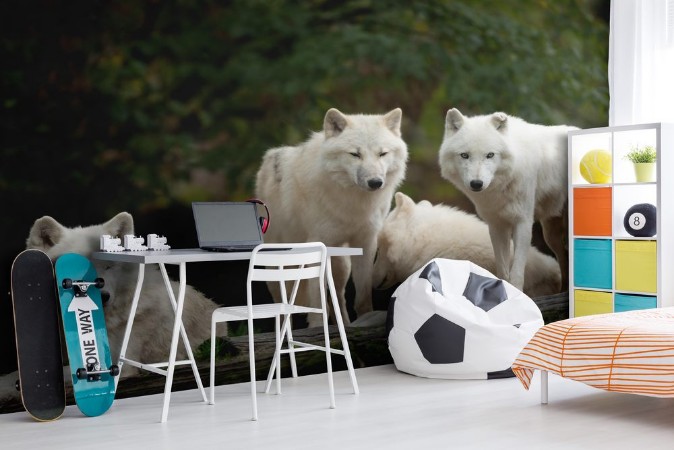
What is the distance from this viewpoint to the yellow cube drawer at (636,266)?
4.75m

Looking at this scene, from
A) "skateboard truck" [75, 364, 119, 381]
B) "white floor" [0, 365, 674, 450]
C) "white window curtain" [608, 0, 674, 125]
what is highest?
"white window curtain" [608, 0, 674, 125]

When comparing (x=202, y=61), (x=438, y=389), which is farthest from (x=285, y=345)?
(x=202, y=61)

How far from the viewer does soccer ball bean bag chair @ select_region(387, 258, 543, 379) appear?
4.20m

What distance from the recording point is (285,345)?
4.36 meters

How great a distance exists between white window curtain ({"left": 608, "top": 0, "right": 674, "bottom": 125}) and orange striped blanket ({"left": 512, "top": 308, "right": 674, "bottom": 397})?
2147 millimetres

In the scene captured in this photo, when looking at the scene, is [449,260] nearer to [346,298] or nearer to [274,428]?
[346,298]

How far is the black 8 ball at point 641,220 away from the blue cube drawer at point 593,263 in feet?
0.65

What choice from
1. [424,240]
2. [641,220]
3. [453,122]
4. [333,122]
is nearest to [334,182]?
[333,122]

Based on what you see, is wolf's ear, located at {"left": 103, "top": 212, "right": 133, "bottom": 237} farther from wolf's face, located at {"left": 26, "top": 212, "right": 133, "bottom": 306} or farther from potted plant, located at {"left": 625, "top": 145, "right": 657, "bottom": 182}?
potted plant, located at {"left": 625, "top": 145, "right": 657, "bottom": 182}

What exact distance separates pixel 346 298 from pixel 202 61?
154 cm

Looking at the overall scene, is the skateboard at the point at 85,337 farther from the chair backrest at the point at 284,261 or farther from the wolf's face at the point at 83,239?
the chair backrest at the point at 284,261

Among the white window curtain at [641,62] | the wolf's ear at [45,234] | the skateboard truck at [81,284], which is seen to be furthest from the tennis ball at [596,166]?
the wolf's ear at [45,234]

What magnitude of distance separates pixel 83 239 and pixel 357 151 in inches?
59.8

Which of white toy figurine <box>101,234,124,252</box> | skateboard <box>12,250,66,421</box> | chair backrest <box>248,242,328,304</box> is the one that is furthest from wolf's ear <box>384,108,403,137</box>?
skateboard <box>12,250,66,421</box>
